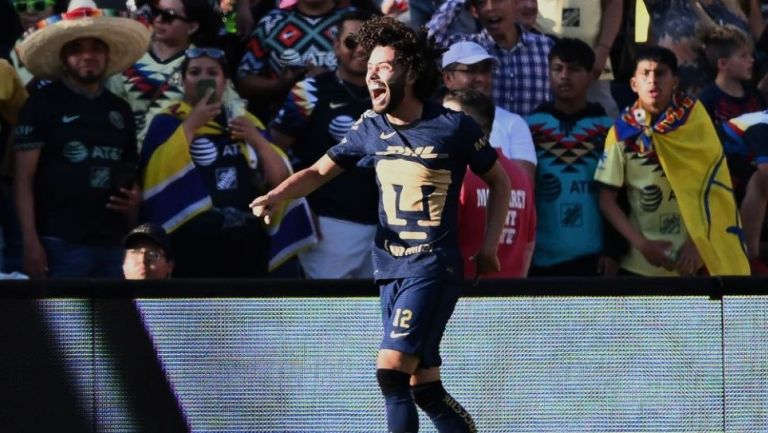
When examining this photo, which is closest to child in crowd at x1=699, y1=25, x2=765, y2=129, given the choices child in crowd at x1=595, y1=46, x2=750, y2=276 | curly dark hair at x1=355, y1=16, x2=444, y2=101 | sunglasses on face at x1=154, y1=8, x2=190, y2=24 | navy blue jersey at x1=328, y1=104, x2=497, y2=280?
child in crowd at x1=595, y1=46, x2=750, y2=276

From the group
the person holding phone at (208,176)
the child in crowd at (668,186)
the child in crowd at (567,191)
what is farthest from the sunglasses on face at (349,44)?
the child in crowd at (668,186)

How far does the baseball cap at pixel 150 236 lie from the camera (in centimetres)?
815

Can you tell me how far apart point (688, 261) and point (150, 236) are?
10.5 feet

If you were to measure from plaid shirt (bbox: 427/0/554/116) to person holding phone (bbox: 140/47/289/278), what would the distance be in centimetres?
158

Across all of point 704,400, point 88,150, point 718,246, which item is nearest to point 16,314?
point 88,150

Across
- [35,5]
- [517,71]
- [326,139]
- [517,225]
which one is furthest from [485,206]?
[35,5]

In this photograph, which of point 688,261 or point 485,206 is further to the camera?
point 688,261

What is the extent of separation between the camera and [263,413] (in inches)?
284

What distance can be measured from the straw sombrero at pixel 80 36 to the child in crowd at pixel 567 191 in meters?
2.40

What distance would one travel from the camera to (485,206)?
8188 millimetres

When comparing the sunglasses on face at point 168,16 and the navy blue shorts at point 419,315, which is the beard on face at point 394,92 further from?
the sunglasses on face at point 168,16

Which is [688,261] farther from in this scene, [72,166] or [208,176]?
[72,166]

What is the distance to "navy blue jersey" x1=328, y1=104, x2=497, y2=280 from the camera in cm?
673

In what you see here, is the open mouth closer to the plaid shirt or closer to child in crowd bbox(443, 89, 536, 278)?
child in crowd bbox(443, 89, 536, 278)
